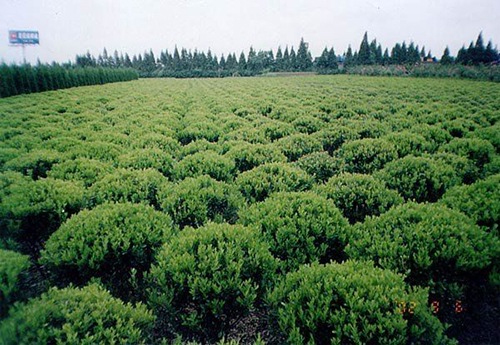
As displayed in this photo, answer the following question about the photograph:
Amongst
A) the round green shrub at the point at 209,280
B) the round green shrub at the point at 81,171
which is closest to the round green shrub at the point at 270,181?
the round green shrub at the point at 209,280

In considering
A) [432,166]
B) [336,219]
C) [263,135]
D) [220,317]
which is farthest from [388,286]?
[263,135]

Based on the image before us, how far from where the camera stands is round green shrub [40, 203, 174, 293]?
156 inches

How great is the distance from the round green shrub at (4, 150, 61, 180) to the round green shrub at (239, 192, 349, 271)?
21.3 ft

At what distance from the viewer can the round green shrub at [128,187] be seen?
19.3ft

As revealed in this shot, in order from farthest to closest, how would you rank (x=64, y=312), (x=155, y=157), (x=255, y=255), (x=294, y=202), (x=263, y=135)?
1. (x=263, y=135)
2. (x=155, y=157)
3. (x=294, y=202)
4. (x=255, y=255)
5. (x=64, y=312)

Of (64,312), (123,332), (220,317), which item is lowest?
(220,317)

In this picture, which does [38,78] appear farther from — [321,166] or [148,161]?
[321,166]

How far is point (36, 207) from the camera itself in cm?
505

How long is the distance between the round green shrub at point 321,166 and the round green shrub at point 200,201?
9.33ft

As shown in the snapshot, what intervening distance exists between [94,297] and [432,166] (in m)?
7.88

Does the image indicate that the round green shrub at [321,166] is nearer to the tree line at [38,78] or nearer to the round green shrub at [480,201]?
the round green shrub at [480,201]

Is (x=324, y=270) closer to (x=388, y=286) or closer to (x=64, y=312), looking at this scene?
(x=388, y=286)

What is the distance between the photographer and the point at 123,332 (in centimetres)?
280

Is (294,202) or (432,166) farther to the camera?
(432,166)
